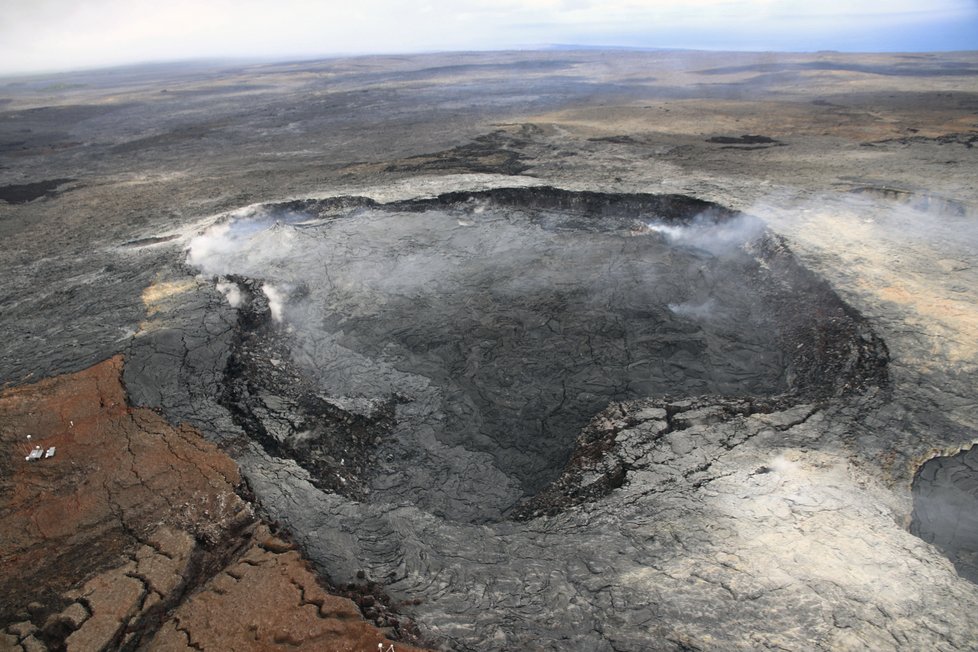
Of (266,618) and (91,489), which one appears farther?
(91,489)

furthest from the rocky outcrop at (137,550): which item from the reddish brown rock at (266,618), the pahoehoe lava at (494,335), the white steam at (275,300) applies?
the white steam at (275,300)

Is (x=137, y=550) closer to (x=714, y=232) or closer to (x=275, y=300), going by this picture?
(x=275, y=300)

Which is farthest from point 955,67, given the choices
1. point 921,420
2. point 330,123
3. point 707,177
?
point 921,420

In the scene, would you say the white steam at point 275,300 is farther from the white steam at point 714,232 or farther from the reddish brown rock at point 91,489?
the white steam at point 714,232

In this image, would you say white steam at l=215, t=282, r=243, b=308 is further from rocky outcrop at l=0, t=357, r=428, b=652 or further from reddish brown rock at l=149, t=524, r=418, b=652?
reddish brown rock at l=149, t=524, r=418, b=652

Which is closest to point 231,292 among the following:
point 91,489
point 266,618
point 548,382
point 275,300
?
point 275,300
